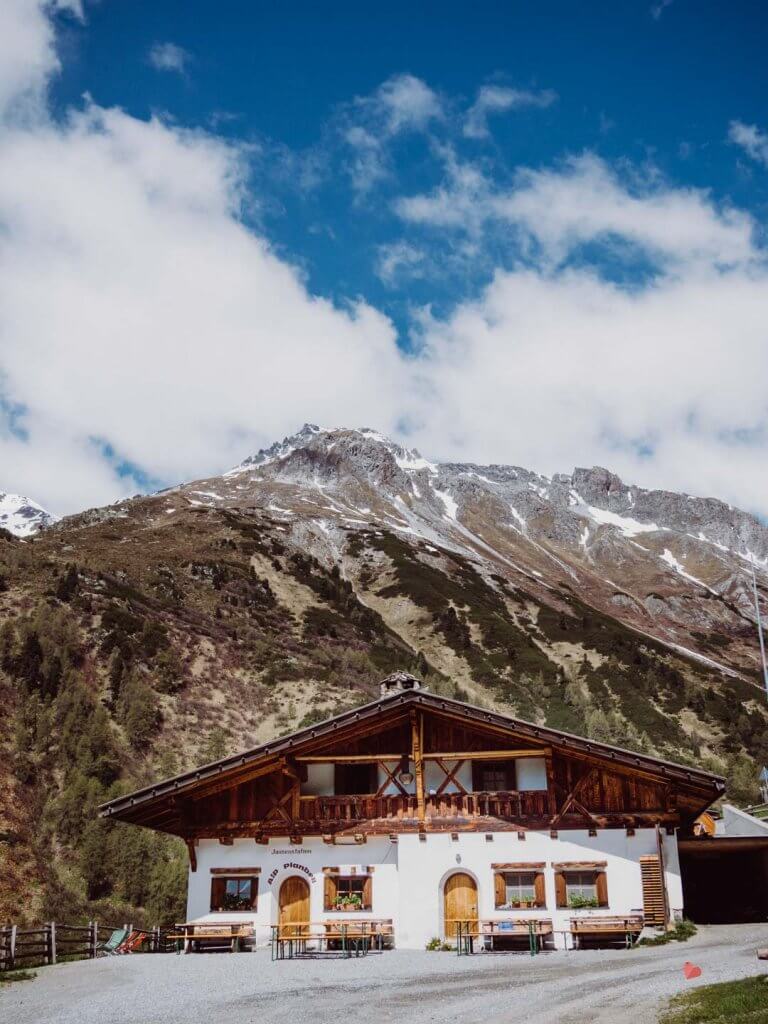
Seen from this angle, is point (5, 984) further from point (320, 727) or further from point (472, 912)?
point (472, 912)

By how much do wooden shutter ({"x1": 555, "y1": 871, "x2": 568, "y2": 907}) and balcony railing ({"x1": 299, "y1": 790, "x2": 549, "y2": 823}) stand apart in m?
1.61

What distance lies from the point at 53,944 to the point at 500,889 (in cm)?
1163

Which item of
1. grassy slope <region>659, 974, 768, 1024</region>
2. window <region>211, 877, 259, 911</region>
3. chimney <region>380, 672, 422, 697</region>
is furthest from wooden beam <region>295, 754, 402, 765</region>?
grassy slope <region>659, 974, 768, 1024</region>

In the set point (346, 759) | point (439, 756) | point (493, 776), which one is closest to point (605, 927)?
point (493, 776)

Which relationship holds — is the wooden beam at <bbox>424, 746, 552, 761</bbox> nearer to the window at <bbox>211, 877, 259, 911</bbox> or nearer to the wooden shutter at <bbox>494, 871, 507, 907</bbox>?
the wooden shutter at <bbox>494, 871, 507, 907</bbox>

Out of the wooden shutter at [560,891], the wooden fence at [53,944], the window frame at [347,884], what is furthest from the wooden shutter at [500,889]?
the wooden fence at [53,944]

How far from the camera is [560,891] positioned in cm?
2350

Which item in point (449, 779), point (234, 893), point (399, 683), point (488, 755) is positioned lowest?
point (234, 893)

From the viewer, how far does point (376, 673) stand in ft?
217

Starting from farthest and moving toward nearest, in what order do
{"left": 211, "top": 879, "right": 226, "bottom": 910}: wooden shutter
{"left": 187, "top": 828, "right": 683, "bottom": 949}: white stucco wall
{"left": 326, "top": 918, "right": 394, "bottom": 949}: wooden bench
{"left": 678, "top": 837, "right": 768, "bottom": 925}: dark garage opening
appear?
{"left": 678, "top": 837, "right": 768, "bottom": 925}: dark garage opening
{"left": 211, "top": 879, "right": 226, "bottom": 910}: wooden shutter
{"left": 187, "top": 828, "right": 683, "bottom": 949}: white stucco wall
{"left": 326, "top": 918, "right": 394, "bottom": 949}: wooden bench

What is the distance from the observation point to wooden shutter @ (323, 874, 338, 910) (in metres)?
24.2

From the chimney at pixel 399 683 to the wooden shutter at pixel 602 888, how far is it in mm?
7247

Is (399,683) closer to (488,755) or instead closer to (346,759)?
(346,759)

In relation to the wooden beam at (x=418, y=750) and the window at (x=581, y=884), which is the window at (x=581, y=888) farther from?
the wooden beam at (x=418, y=750)
